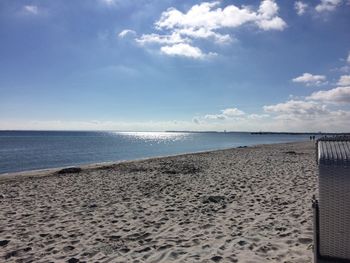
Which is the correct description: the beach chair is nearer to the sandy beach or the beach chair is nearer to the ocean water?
the sandy beach

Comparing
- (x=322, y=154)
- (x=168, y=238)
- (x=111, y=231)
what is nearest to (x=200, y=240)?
(x=168, y=238)

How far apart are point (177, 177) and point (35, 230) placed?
29.0ft

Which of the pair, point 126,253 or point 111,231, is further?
point 111,231

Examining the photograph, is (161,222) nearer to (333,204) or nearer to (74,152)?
(333,204)

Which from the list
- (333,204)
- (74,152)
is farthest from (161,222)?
(74,152)

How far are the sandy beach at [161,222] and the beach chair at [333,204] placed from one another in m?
1.50

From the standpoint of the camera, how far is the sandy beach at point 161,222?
5.89 metres

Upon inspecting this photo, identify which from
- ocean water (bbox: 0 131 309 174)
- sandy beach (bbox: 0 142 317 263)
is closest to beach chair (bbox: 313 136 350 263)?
sandy beach (bbox: 0 142 317 263)

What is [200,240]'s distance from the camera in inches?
257

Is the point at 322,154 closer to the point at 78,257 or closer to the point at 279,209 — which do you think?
the point at 78,257

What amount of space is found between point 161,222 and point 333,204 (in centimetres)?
487

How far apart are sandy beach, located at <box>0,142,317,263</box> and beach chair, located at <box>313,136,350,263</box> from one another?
59.2 inches

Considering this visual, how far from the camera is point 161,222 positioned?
7.86 m

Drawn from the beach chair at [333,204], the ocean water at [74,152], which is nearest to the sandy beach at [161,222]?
the beach chair at [333,204]
